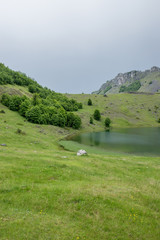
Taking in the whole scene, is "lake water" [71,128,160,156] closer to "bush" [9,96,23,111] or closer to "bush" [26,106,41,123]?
"bush" [26,106,41,123]

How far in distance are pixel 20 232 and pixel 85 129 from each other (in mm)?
106529

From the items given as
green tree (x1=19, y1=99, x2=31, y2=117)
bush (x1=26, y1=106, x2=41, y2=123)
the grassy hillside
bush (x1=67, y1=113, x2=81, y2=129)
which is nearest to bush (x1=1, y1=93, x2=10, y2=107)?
green tree (x1=19, y1=99, x2=31, y2=117)

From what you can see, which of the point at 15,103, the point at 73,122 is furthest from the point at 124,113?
the point at 15,103

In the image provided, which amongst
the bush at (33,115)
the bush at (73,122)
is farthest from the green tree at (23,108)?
the bush at (73,122)

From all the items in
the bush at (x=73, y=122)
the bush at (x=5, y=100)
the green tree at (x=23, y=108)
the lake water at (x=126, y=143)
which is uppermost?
the bush at (x=5, y=100)

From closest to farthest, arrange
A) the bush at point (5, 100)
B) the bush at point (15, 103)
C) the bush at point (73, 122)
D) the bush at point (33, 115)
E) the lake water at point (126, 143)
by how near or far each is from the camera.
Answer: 1. the lake water at point (126, 143)
2. the bush at point (33, 115)
3. the bush at point (15, 103)
4. the bush at point (5, 100)
5. the bush at point (73, 122)

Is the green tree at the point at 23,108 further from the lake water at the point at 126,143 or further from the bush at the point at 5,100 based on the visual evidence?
the lake water at the point at 126,143

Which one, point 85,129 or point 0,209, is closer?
point 0,209

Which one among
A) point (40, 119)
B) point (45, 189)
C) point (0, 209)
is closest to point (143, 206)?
point (45, 189)

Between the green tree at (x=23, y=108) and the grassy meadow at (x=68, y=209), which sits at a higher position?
the green tree at (x=23, y=108)

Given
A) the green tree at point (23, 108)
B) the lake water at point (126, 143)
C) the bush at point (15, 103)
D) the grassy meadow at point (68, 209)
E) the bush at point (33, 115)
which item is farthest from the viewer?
the bush at point (15, 103)

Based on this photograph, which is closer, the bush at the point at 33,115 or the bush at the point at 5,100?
the bush at the point at 33,115

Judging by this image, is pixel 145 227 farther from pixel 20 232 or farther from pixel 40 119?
pixel 40 119

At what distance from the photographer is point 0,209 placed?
34.3ft
